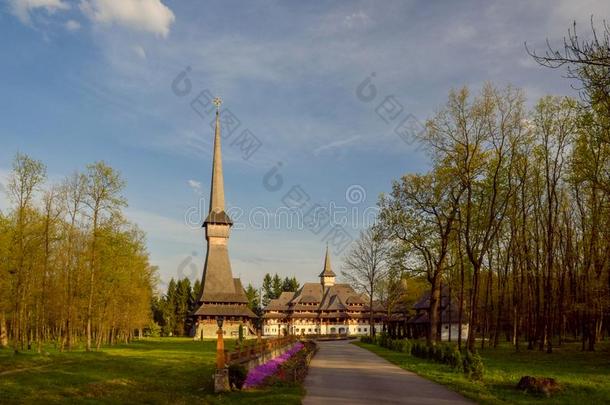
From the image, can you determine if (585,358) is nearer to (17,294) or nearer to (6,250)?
(17,294)

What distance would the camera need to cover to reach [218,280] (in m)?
81.6

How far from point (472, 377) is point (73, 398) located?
1400 centimetres

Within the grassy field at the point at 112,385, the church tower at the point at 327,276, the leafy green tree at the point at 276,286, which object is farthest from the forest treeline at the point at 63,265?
the leafy green tree at the point at 276,286

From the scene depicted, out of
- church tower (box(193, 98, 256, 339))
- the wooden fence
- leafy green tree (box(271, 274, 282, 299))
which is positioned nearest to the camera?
the wooden fence

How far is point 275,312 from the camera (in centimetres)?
10456

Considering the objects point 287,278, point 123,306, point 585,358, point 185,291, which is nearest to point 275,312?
point 185,291

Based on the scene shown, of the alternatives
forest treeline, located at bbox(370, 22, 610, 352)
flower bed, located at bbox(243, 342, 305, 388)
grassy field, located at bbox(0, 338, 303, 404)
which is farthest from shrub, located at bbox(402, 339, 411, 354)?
grassy field, located at bbox(0, 338, 303, 404)

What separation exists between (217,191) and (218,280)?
1498 centimetres

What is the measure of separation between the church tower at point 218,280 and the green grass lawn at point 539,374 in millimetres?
53170

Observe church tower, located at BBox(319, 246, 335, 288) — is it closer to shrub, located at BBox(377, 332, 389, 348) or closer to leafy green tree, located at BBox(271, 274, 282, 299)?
leafy green tree, located at BBox(271, 274, 282, 299)

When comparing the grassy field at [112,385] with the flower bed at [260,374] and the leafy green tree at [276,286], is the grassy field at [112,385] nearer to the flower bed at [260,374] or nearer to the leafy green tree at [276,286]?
the flower bed at [260,374]

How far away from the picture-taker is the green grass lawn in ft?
48.1

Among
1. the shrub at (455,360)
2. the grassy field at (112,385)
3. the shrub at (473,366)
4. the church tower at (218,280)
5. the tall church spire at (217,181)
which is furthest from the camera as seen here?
the tall church spire at (217,181)

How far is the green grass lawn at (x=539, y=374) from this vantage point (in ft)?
48.1
